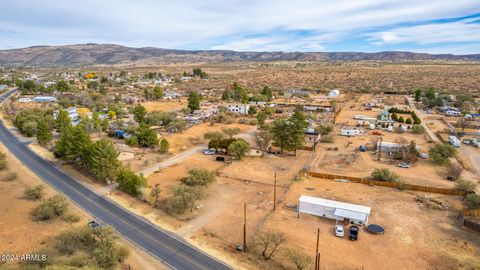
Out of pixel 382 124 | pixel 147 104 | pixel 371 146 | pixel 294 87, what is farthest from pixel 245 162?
pixel 294 87

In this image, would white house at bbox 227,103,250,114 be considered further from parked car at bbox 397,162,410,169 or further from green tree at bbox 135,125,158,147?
parked car at bbox 397,162,410,169

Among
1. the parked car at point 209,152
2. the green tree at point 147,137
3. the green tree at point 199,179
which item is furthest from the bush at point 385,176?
the green tree at point 147,137

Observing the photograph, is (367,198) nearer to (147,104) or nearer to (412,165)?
(412,165)

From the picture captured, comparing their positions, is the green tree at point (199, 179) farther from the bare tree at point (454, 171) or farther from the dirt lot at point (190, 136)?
the bare tree at point (454, 171)

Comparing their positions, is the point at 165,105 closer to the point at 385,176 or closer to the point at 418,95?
the point at 385,176

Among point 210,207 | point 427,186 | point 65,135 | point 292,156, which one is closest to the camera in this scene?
point 210,207

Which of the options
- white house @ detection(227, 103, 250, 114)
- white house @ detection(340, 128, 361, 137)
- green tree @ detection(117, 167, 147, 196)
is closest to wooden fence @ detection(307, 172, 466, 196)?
green tree @ detection(117, 167, 147, 196)
